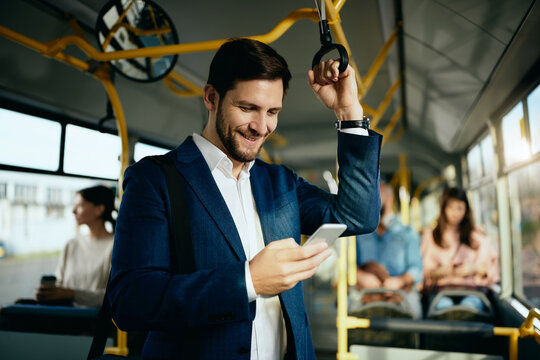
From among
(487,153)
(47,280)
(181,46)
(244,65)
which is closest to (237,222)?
(244,65)

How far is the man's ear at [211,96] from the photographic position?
3.49 feet

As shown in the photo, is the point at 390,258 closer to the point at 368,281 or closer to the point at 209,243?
the point at 368,281

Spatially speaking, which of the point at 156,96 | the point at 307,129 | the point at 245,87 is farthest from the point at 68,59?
the point at 307,129

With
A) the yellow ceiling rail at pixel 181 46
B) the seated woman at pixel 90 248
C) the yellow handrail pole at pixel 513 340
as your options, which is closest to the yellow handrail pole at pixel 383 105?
the yellow ceiling rail at pixel 181 46

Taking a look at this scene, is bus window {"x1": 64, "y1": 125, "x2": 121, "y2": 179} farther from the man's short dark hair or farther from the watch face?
the watch face

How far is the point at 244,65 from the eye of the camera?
987 mm

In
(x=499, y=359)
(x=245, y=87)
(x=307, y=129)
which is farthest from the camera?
(x=307, y=129)

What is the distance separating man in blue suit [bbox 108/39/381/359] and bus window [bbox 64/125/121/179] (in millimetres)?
1889

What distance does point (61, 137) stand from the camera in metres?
2.77

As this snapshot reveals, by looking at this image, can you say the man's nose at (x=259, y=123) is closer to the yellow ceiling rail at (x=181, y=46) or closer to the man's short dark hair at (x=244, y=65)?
the man's short dark hair at (x=244, y=65)

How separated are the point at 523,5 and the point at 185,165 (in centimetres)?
181

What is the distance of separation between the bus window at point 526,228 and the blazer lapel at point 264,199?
2.15m

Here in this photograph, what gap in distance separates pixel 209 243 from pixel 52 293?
2136 millimetres

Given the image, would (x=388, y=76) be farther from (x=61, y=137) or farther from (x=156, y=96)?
(x=61, y=137)
